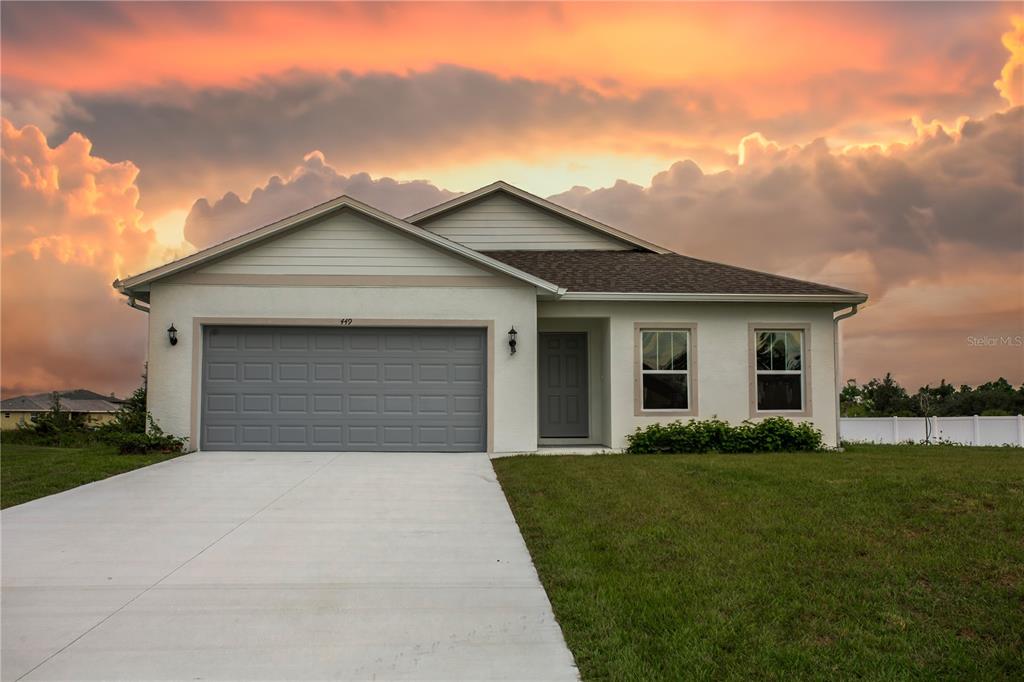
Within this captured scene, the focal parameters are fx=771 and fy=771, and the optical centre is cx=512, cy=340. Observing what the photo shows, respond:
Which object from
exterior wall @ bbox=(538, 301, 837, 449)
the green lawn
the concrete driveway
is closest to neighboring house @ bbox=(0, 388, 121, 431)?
exterior wall @ bbox=(538, 301, 837, 449)

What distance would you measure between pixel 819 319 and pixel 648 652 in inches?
485

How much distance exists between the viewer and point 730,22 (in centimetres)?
1441

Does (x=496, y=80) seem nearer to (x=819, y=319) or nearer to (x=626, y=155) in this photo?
(x=626, y=155)

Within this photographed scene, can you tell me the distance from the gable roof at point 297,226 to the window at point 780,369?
4.48 m

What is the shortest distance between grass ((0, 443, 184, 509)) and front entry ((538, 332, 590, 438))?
24.5ft

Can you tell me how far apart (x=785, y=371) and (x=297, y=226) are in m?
9.94

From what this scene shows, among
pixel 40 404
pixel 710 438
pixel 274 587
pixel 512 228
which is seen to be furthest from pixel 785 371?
pixel 40 404

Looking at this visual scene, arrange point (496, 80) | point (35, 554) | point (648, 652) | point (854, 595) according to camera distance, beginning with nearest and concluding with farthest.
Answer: point (648, 652)
point (854, 595)
point (35, 554)
point (496, 80)

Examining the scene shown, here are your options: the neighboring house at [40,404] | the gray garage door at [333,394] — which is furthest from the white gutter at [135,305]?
the neighboring house at [40,404]

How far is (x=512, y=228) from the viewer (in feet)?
63.7

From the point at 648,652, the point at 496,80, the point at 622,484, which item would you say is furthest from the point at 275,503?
the point at 496,80

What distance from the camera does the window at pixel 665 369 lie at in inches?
599

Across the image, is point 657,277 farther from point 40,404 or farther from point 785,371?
point 40,404

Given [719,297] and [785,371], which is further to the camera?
[785,371]
